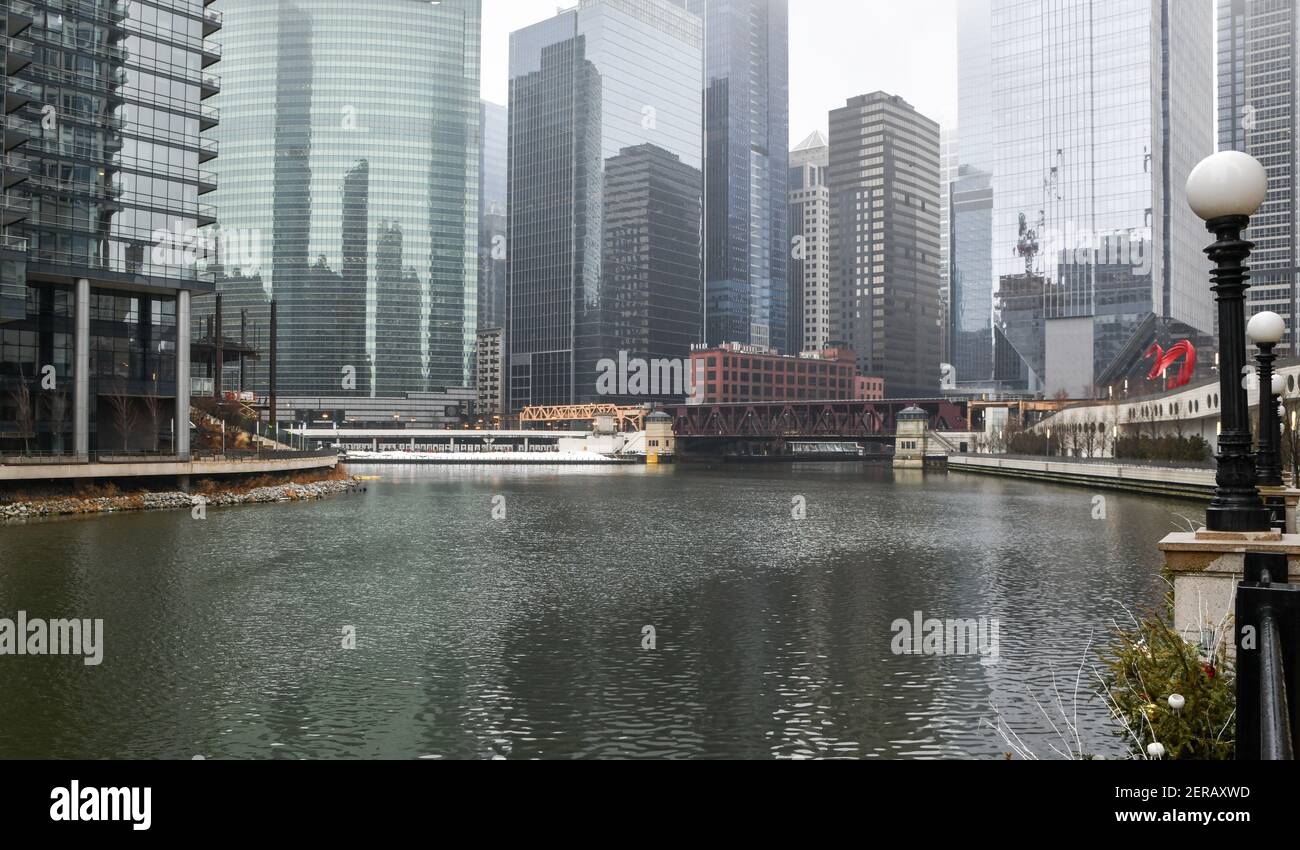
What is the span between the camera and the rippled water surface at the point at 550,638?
17125 millimetres

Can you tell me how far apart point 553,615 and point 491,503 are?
50.9m

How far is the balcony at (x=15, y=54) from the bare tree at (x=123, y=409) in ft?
78.2

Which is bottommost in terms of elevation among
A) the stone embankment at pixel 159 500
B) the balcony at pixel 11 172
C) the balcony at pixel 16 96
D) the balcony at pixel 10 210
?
the stone embankment at pixel 159 500

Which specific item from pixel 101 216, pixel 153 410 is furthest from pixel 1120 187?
pixel 101 216

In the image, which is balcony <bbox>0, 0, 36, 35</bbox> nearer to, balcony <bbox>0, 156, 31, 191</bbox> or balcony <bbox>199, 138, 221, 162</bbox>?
balcony <bbox>0, 156, 31, 191</bbox>

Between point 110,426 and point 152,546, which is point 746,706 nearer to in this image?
point 152,546

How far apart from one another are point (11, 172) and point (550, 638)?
59996mm

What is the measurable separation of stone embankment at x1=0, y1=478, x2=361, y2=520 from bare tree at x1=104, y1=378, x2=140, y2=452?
1194 cm

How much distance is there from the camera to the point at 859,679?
2103 centimetres

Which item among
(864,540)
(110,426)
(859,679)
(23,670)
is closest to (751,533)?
(864,540)

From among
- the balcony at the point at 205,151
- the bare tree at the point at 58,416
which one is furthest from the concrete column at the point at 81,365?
the balcony at the point at 205,151

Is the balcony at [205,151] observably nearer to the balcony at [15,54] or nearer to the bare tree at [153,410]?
the balcony at [15,54]

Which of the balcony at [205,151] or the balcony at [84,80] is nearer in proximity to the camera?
the balcony at [84,80]

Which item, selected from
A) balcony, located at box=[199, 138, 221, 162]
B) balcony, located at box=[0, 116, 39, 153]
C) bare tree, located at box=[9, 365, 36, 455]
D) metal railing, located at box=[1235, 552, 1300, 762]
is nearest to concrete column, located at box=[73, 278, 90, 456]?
bare tree, located at box=[9, 365, 36, 455]
